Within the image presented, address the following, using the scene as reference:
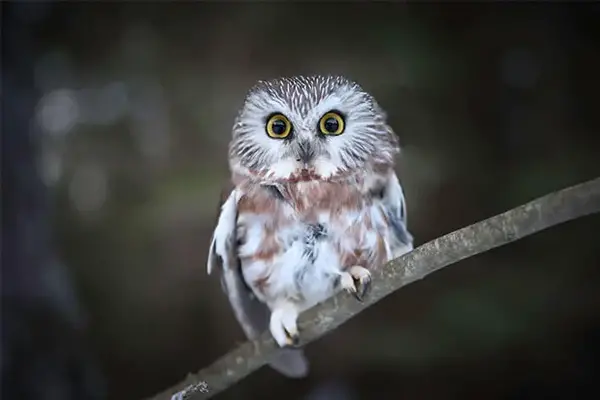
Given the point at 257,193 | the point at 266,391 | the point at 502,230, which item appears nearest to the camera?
the point at 502,230

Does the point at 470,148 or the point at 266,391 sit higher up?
the point at 470,148

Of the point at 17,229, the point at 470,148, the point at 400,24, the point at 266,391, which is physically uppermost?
the point at 400,24

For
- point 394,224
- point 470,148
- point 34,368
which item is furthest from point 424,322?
point 34,368

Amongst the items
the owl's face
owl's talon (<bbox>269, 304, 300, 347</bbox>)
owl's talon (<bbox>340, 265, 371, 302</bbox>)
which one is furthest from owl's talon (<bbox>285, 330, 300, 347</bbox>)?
the owl's face

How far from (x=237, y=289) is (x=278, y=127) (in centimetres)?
28

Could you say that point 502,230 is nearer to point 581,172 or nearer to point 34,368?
point 581,172

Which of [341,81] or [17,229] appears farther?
[17,229]

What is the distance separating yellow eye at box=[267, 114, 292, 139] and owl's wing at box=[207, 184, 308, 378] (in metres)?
0.12

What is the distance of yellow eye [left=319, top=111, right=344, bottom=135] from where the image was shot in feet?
2.64

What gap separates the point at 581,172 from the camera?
838 millimetres

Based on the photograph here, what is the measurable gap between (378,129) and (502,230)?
209mm

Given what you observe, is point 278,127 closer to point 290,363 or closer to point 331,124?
point 331,124

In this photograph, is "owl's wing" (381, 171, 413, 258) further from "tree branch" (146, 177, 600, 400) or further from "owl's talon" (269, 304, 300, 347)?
"owl's talon" (269, 304, 300, 347)

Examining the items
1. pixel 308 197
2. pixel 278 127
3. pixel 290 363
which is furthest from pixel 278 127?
pixel 290 363
